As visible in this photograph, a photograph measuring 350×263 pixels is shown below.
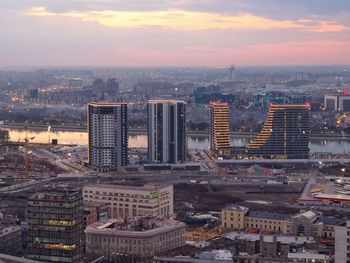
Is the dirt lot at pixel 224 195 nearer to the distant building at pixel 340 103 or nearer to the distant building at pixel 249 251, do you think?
the distant building at pixel 249 251

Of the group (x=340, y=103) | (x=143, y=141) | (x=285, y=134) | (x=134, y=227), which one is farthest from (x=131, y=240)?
(x=340, y=103)

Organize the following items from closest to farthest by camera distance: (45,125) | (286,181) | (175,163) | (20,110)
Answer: (286,181) → (175,163) → (45,125) → (20,110)

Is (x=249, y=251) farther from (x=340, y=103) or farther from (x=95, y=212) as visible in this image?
(x=340, y=103)

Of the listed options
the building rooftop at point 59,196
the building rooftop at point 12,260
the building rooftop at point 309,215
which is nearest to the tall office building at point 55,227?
the building rooftop at point 59,196

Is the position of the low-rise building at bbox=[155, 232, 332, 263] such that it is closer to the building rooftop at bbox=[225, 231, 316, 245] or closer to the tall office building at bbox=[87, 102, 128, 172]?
the building rooftop at bbox=[225, 231, 316, 245]

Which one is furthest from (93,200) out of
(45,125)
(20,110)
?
(20,110)

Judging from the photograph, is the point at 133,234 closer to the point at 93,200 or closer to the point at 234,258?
the point at 234,258
